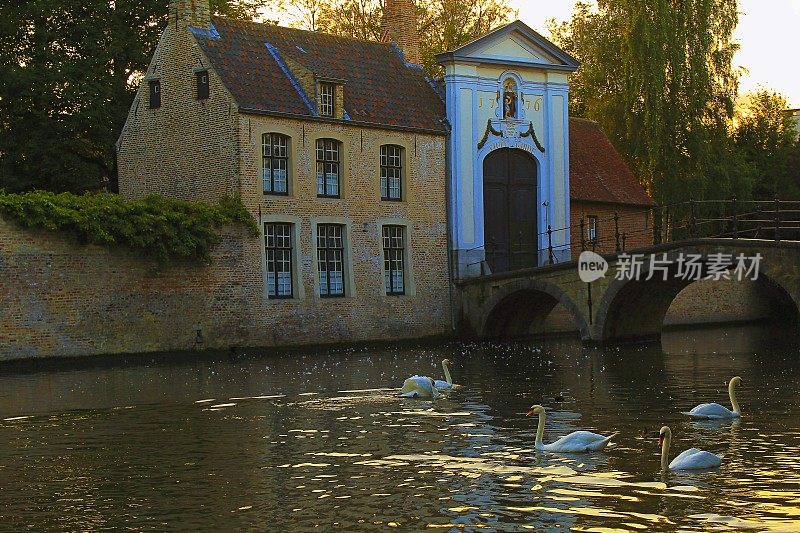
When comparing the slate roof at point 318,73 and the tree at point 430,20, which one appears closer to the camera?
the slate roof at point 318,73

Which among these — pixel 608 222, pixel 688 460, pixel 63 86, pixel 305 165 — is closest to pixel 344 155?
pixel 305 165

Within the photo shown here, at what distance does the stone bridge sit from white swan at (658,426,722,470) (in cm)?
1433

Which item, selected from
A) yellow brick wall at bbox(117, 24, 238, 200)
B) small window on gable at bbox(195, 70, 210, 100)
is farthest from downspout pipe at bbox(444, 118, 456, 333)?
small window on gable at bbox(195, 70, 210, 100)

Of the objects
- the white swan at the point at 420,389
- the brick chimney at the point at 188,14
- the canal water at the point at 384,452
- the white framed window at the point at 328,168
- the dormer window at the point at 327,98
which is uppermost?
the brick chimney at the point at 188,14

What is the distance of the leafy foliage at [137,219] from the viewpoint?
25734 mm

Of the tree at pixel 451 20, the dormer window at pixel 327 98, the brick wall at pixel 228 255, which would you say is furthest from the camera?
the tree at pixel 451 20

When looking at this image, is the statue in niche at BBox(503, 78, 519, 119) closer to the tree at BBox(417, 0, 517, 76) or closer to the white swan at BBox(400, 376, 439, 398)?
the tree at BBox(417, 0, 517, 76)

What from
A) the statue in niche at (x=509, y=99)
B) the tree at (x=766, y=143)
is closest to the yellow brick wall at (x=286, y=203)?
the statue in niche at (x=509, y=99)

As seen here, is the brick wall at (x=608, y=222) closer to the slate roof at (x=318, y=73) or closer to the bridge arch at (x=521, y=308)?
the bridge arch at (x=521, y=308)

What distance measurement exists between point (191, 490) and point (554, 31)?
42588 millimetres

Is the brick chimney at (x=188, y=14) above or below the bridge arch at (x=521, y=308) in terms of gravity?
above

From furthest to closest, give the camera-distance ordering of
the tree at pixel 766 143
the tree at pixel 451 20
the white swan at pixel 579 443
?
the tree at pixel 766 143 < the tree at pixel 451 20 < the white swan at pixel 579 443

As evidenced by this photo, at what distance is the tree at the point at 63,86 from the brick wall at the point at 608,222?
12.5 metres

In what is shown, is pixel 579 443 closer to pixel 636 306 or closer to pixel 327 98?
pixel 636 306
